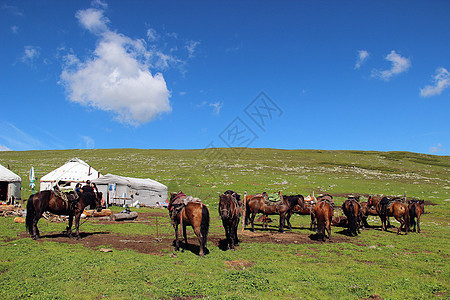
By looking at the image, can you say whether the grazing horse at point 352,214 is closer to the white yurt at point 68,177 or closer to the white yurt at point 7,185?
the white yurt at point 68,177

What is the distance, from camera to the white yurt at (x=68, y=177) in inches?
1318

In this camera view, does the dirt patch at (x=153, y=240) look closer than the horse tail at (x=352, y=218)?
Yes

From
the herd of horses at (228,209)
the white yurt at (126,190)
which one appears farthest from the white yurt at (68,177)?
the herd of horses at (228,209)

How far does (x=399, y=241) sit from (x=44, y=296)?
52.8 ft

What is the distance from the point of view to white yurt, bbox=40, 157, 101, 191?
110 ft

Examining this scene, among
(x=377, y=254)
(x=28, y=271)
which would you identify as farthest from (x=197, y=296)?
(x=377, y=254)

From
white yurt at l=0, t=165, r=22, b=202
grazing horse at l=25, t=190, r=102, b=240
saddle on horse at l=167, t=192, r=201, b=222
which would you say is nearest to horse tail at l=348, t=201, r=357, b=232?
saddle on horse at l=167, t=192, r=201, b=222

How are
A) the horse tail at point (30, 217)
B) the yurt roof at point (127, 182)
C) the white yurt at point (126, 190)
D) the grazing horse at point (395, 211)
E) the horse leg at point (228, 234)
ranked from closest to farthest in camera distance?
the horse leg at point (228, 234)
the horse tail at point (30, 217)
the grazing horse at point (395, 211)
the white yurt at point (126, 190)
the yurt roof at point (127, 182)

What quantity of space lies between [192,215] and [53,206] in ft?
23.9

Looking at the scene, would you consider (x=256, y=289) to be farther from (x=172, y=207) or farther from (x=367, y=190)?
(x=367, y=190)

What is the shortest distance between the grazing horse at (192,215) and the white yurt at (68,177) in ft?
85.7

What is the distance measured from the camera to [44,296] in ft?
20.1

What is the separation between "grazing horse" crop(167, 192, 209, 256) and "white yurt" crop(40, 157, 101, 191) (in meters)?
26.1

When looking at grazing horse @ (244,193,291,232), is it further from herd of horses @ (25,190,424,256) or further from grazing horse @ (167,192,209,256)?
grazing horse @ (167,192,209,256)
